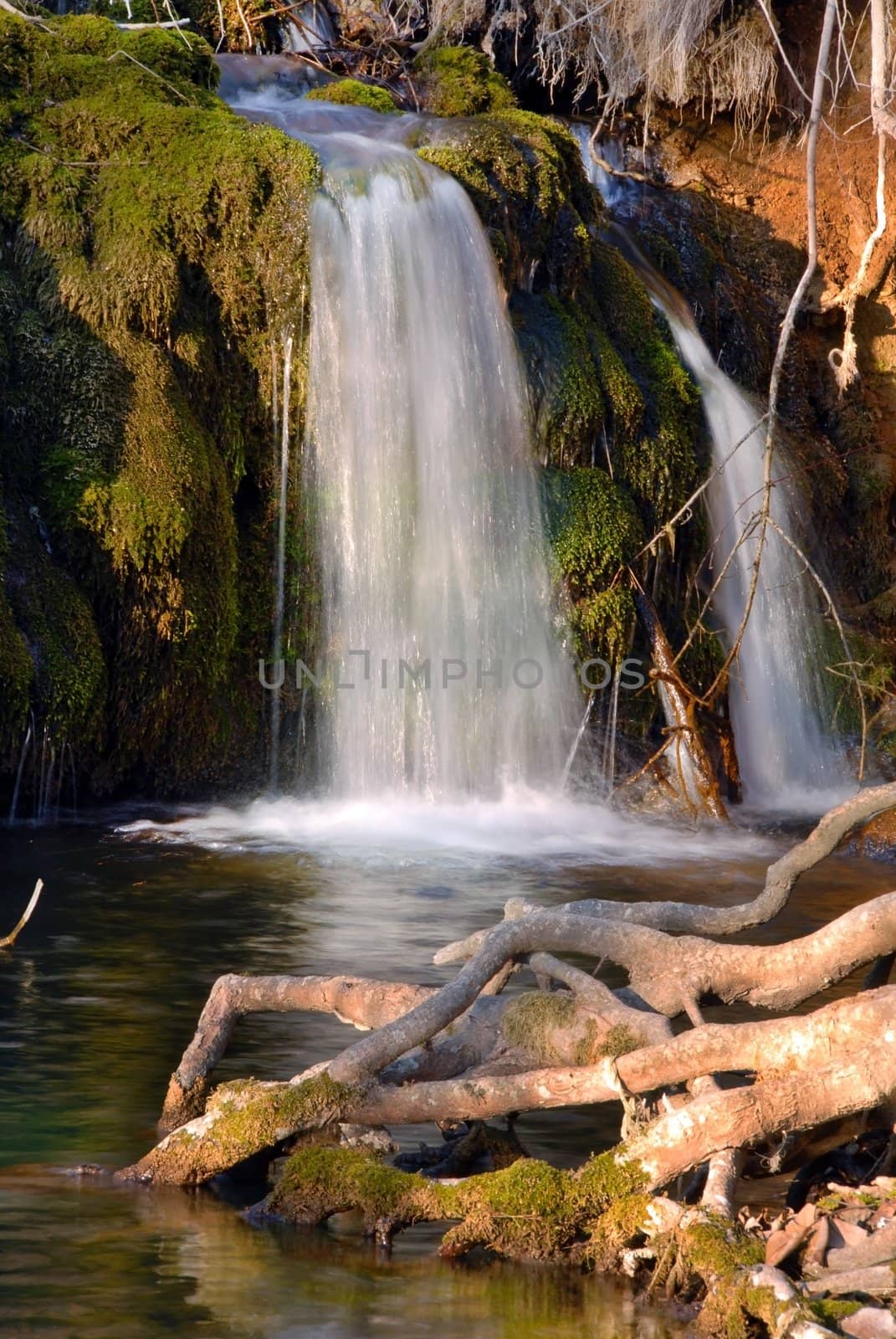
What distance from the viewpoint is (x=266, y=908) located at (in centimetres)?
886

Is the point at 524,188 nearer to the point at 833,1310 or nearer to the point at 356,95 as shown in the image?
the point at 356,95

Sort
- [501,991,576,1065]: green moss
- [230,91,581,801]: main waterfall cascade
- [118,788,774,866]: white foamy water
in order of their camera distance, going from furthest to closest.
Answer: [230,91,581,801]: main waterfall cascade
[118,788,774,866]: white foamy water
[501,991,576,1065]: green moss

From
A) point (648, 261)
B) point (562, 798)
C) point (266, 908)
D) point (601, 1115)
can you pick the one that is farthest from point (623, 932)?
point (648, 261)

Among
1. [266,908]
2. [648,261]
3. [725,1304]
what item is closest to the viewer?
[725,1304]

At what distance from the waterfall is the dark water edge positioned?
2.30 m

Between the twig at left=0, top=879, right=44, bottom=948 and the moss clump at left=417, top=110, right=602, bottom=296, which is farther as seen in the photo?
the moss clump at left=417, top=110, right=602, bottom=296

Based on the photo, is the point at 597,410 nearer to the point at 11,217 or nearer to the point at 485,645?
the point at 485,645

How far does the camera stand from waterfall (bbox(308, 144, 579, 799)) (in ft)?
41.9

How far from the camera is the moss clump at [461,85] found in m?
15.8

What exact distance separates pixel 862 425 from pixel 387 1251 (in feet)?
46.9

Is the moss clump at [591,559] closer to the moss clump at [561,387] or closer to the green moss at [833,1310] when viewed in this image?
the moss clump at [561,387]

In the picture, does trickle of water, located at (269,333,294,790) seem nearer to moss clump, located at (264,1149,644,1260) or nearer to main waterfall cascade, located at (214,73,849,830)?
main waterfall cascade, located at (214,73,849,830)

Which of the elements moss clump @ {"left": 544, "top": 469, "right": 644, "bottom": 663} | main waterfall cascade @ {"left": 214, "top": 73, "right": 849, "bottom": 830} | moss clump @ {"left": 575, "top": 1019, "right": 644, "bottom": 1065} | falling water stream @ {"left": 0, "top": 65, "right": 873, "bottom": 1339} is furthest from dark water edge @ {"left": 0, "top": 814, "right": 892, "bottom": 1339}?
moss clump @ {"left": 544, "top": 469, "right": 644, "bottom": 663}

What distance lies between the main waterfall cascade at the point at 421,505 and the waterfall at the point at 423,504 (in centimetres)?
1
